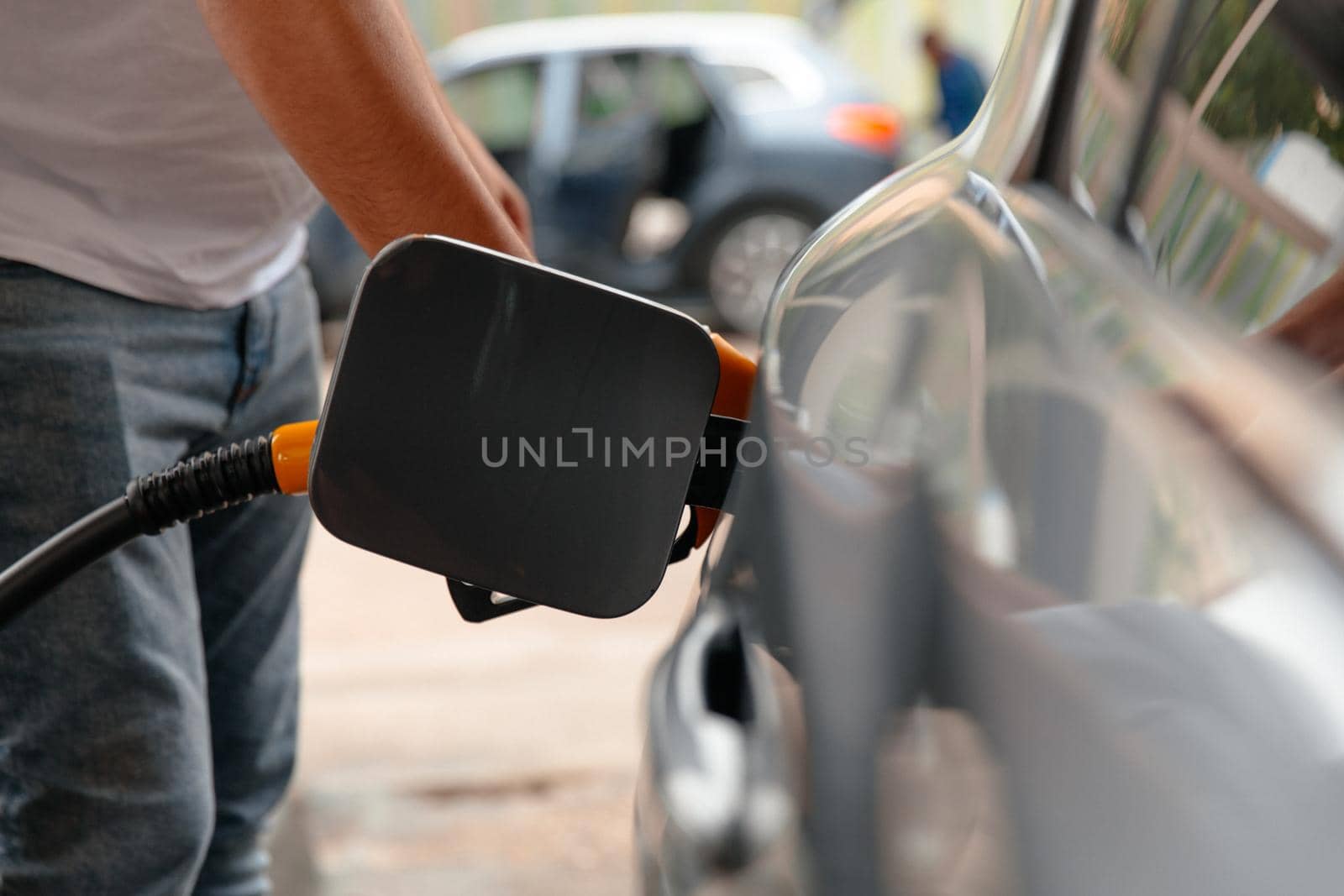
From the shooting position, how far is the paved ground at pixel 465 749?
85.4 inches

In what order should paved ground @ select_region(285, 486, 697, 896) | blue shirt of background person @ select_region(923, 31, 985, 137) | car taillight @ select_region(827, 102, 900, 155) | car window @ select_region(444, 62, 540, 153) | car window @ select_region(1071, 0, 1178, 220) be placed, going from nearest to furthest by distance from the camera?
car window @ select_region(1071, 0, 1178, 220), paved ground @ select_region(285, 486, 697, 896), car taillight @ select_region(827, 102, 900, 155), car window @ select_region(444, 62, 540, 153), blue shirt of background person @ select_region(923, 31, 985, 137)

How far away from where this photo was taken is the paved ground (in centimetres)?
217

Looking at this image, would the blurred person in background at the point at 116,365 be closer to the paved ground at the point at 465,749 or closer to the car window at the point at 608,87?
the paved ground at the point at 465,749

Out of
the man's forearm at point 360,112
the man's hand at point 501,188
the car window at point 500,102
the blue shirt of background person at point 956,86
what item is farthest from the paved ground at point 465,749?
the blue shirt of background person at point 956,86

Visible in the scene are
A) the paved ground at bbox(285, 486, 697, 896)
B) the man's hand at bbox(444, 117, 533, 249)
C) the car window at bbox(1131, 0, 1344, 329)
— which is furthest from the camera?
the paved ground at bbox(285, 486, 697, 896)

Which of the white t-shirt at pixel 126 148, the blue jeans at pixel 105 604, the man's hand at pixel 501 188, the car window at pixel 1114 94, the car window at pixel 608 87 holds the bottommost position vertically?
the car window at pixel 608 87

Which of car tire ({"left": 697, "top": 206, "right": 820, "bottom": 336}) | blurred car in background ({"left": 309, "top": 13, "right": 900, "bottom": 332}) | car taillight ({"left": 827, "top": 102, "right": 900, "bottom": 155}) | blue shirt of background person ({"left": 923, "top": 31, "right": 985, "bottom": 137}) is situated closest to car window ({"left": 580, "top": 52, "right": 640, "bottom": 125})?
blurred car in background ({"left": 309, "top": 13, "right": 900, "bottom": 332})

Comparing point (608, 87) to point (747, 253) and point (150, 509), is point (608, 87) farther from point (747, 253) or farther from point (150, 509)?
point (150, 509)

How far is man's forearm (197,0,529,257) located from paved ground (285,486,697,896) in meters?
1.55

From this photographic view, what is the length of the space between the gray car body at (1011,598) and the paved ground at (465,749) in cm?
159

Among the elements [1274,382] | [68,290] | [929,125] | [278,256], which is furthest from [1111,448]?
[929,125]

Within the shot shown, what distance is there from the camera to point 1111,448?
52cm

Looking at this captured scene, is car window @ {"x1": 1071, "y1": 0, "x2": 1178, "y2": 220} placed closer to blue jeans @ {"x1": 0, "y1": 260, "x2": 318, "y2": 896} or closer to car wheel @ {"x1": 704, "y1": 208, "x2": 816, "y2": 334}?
blue jeans @ {"x1": 0, "y1": 260, "x2": 318, "y2": 896}

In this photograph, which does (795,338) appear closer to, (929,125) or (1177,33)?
(1177,33)
